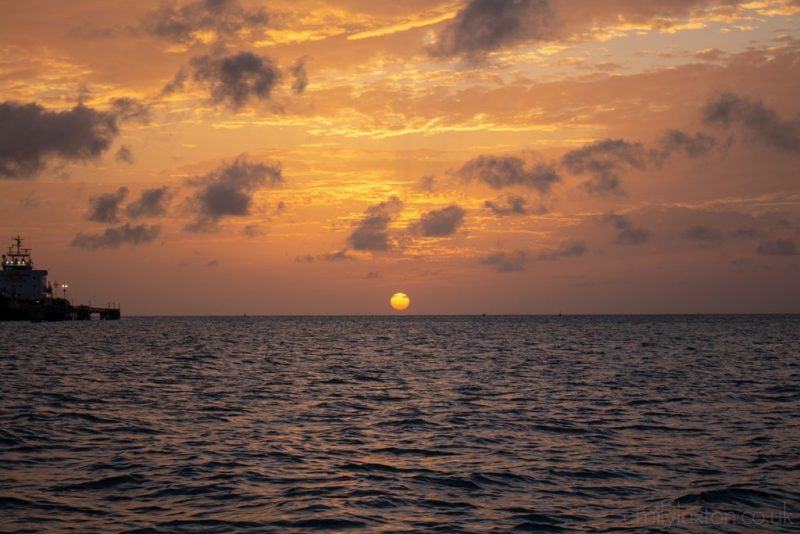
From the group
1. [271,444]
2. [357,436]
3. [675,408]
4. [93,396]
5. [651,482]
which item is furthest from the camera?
[93,396]

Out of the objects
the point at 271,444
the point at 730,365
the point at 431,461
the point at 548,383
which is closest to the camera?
the point at 431,461

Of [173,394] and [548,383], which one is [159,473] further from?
[548,383]

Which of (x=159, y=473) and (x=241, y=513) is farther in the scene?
(x=159, y=473)

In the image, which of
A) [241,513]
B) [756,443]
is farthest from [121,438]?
[756,443]

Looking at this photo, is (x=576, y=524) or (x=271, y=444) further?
(x=271, y=444)

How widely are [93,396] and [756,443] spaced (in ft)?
106

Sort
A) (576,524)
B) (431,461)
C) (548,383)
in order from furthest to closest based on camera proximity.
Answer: (548,383), (431,461), (576,524)

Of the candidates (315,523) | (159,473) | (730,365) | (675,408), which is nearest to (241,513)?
(315,523)

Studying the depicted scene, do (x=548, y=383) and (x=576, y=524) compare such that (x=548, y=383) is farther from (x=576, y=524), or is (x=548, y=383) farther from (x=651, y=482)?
(x=576, y=524)

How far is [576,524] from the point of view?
17141 mm

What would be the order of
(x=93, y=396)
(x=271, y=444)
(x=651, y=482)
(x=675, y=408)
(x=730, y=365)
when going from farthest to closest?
(x=730, y=365), (x=93, y=396), (x=675, y=408), (x=271, y=444), (x=651, y=482)

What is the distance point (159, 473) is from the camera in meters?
21.8

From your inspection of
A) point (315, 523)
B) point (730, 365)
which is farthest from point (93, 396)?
point (730, 365)

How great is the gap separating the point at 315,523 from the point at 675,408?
2451cm
